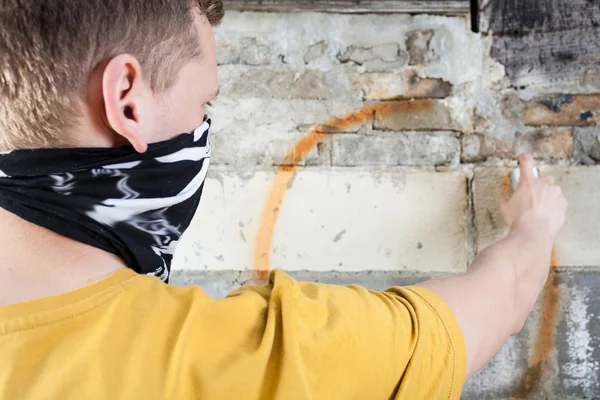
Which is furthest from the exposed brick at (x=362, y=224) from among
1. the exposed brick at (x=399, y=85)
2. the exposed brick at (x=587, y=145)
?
the exposed brick at (x=587, y=145)

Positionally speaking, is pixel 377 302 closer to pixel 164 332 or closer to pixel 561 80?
pixel 164 332

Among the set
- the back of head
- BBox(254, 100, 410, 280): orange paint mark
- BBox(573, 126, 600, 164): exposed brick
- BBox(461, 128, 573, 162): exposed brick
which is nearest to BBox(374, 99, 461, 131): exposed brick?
BBox(254, 100, 410, 280): orange paint mark

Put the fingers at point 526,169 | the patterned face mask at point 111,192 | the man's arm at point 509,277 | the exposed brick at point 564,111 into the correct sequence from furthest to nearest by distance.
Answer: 1. the exposed brick at point 564,111
2. the fingers at point 526,169
3. the man's arm at point 509,277
4. the patterned face mask at point 111,192

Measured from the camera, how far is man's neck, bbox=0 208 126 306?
722mm

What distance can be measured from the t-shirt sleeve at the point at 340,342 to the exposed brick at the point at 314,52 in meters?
0.89

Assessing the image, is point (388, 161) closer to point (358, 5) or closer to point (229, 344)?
point (358, 5)

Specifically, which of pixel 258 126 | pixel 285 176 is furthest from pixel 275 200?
pixel 258 126

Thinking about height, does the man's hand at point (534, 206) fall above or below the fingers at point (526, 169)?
below

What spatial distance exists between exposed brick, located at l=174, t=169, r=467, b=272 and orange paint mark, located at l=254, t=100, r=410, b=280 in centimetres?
1

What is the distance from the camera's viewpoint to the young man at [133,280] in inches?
27.6

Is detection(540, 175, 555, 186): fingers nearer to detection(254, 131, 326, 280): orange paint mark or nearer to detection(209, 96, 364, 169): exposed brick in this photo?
detection(209, 96, 364, 169): exposed brick

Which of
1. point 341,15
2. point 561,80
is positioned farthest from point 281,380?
point 561,80

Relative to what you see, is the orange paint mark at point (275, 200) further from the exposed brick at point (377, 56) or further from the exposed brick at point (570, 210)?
the exposed brick at point (570, 210)

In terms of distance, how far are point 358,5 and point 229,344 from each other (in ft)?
3.66
